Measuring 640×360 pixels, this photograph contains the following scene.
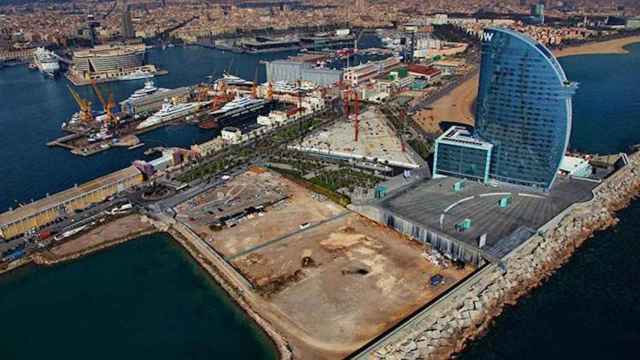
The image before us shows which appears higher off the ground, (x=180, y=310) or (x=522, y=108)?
(x=522, y=108)

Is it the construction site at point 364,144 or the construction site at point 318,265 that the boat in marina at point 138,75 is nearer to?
the construction site at point 364,144

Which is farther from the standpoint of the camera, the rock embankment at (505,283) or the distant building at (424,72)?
the distant building at (424,72)

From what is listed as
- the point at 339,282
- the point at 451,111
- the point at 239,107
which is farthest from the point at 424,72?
the point at 339,282

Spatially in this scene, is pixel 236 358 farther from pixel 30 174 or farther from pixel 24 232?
pixel 30 174

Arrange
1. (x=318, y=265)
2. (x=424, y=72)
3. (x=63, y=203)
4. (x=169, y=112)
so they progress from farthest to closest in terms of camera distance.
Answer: (x=424, y=72) < (x=169, y=112) < (x=63, y=203) < (x=318, y=265)

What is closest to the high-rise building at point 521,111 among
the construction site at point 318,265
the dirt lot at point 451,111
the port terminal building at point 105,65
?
the construction site at point 318,265

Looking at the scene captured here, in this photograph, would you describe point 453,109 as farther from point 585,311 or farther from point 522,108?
point 585,311

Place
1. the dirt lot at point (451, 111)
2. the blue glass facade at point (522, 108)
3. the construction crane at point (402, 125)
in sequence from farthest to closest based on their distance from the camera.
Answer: the dirt lot at point (451, 111) < the construction crane at point (402, 125) < the blue glass facade at point (522, 108)
